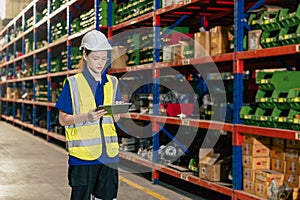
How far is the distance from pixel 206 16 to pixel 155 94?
158 cm

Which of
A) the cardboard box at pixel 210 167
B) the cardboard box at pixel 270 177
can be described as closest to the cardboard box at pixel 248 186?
the cardboard box at pixel 270 177

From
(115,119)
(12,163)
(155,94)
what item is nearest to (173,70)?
(155,94)

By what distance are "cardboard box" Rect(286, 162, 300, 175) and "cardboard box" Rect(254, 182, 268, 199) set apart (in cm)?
28

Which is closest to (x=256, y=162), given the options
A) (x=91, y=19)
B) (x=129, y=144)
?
(x=129, y=144)

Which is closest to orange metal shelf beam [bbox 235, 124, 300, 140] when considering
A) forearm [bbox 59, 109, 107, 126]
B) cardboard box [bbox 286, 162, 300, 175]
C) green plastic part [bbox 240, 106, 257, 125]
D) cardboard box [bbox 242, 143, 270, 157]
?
green plastic part [bbox 240, 106, 257, 125]

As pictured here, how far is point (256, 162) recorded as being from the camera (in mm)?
5152

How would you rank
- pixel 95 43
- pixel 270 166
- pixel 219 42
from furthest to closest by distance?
1. pixel 219 42
2. pixel 270 166
3. pixel 95 43

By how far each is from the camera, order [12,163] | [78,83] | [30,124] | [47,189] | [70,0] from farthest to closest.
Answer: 1. [30,124]
2. [70,0]
3. [12,163]
4. [47,189]
5. [78,83]

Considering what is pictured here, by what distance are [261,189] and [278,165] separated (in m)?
0.35

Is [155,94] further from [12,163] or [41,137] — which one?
[41,137]

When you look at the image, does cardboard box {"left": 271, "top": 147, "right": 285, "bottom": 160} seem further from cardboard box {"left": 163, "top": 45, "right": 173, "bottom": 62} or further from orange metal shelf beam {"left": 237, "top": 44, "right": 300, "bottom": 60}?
cardboard box {"left": 163, "top": 45, "right": 173, "bottom": 62}

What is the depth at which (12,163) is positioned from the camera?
30.0ft

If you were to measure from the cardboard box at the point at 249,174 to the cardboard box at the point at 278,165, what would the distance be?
0.85 ft

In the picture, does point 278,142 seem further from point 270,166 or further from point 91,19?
point 91,19
